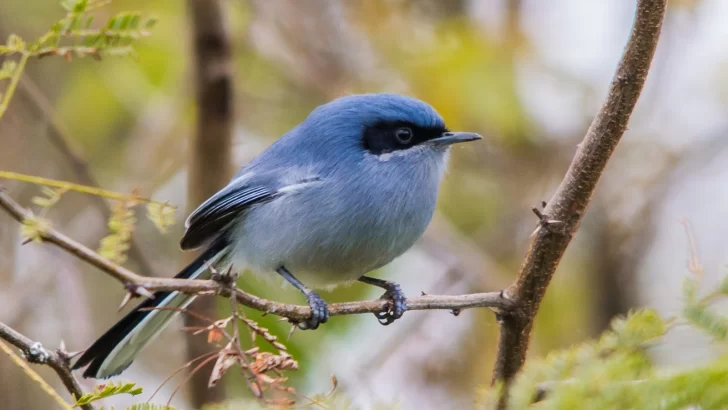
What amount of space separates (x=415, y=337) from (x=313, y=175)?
2.28 metres

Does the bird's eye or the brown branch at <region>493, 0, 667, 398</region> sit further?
the bird's eye

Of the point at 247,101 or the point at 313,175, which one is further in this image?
the point at 247,101

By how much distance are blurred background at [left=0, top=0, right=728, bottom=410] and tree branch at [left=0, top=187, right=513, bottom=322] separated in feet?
7.33

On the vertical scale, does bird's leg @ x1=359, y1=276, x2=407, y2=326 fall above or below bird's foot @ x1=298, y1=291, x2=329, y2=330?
above

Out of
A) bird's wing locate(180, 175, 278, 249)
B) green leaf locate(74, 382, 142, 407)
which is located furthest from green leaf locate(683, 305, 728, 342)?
bird's wing locate(180, 175, 278, 249)

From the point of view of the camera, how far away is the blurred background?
A: 4852 mm

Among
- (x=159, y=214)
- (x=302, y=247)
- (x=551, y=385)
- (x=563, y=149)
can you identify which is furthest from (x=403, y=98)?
(x=563, y=149)

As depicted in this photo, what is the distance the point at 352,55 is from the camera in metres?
5.49

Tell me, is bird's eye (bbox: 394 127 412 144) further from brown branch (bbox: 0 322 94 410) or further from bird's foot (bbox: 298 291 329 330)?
brown branch (bbox: 0 322 94 410)

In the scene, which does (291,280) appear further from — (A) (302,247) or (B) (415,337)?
(B) (415,337)

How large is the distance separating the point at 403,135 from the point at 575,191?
1274 mm

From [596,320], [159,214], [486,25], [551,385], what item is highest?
[486,25]

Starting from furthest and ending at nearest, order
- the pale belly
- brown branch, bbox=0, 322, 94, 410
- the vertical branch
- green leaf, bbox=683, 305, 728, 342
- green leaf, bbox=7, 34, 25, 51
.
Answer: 1. the vertical branch
2. the pale belly
3. green leaf, bbox=7, 34, 25, 51
4. brown branch, bbox=0, 322, 94, 410
5. green leaf, bbox=683, 305, 728, 342

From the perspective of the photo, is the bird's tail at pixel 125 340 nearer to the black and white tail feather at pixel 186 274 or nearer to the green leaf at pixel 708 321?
the black and white tail feather at pixel 186 274
